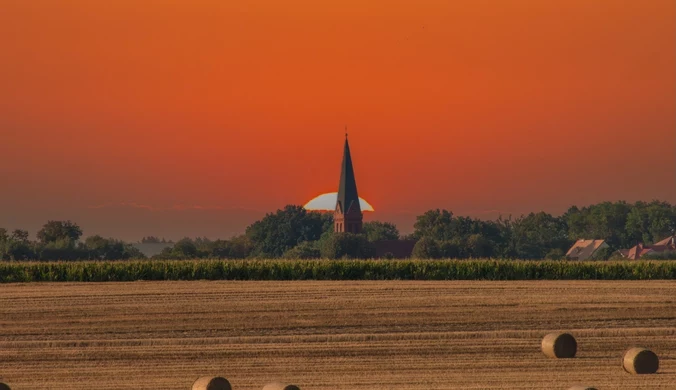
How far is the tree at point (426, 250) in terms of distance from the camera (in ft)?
368

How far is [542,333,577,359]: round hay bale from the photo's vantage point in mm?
22359

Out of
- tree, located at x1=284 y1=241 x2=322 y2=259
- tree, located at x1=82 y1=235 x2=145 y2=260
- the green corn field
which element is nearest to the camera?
the green corn field

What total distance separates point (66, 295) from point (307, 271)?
11.0 metres

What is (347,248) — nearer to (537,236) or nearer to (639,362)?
(537,236)

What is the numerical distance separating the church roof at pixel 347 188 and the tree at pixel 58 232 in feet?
165

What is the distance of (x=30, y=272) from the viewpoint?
41.3 m

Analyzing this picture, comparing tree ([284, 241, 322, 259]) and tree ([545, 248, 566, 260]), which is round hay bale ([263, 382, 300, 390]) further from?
tree ([545, 248, 566, 260])

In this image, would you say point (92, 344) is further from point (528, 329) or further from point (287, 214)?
point (287, 214)

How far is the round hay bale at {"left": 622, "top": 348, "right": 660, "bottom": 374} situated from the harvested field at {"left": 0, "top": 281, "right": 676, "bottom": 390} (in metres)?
0.21

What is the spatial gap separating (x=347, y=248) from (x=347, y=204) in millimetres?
30130

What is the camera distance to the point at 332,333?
26906 millimetres

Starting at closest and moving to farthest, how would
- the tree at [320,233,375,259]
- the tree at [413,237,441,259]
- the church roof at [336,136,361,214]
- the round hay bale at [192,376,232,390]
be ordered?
1. the round hay bale at [192,376,232,390]
2. the tree at [320,233,375,259]
3. the tree at [413,237,441,259]
4. the church roof at [336,136,361,214]

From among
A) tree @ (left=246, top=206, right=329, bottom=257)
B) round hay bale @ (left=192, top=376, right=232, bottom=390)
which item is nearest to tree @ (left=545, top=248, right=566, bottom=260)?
tree @ (left=246, top=206, right=329, bottom=257)

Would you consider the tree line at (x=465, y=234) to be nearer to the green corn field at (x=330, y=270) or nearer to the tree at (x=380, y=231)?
the tree at (x=380, y=231)
